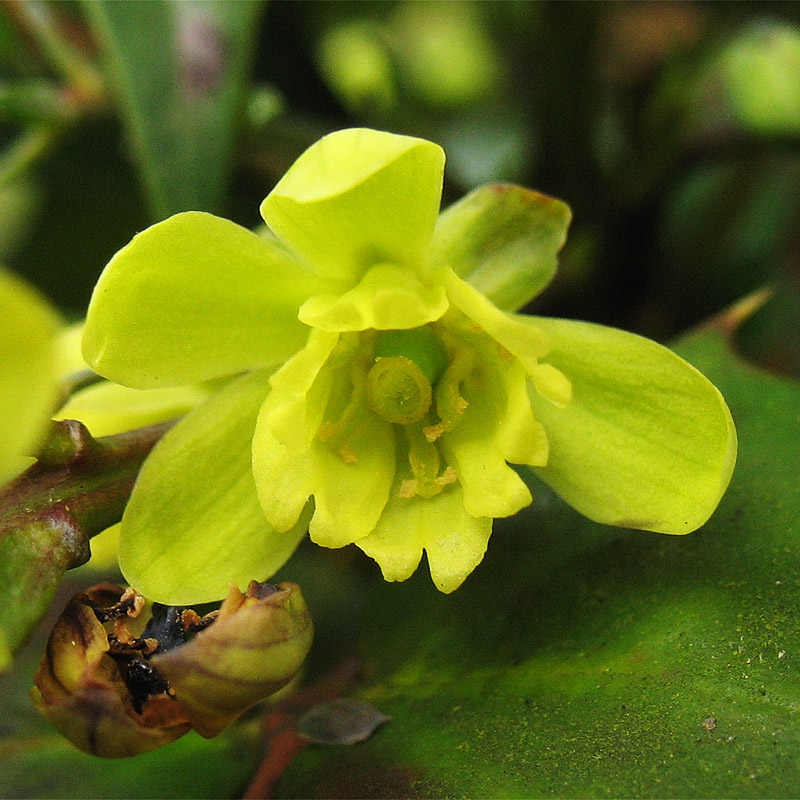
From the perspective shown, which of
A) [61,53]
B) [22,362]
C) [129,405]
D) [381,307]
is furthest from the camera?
[61,53]

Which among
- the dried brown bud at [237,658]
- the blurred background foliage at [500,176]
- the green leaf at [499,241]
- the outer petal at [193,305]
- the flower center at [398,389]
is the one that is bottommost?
the blurred background foliage at [500,176]

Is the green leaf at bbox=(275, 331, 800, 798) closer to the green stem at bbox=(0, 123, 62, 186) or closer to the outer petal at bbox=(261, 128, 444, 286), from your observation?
the outer petal at bbox=(261, 128, 444, 286)

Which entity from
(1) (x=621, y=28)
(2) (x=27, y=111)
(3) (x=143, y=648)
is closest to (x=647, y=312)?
(1) (x=621, y=28)

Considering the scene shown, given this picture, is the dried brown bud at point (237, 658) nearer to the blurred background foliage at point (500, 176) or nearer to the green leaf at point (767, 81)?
the blurred background foliage at point (500, 176)

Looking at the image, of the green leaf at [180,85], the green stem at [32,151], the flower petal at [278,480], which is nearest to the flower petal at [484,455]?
the flower petal at [278,480]

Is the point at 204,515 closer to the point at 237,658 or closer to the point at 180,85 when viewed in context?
the point at 237,658

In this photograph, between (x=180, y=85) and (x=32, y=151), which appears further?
(x=32, y=151)

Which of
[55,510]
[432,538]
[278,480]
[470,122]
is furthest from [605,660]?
[470,122]
